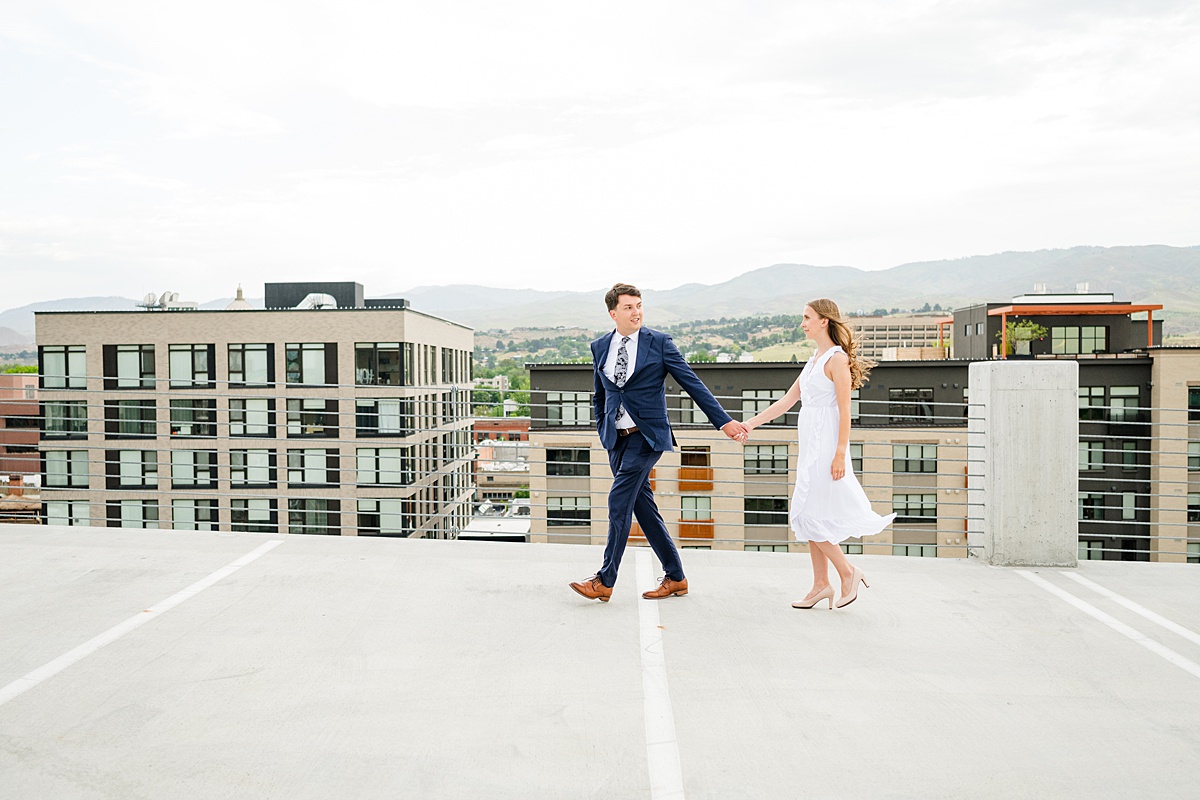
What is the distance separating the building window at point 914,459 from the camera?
168 feet

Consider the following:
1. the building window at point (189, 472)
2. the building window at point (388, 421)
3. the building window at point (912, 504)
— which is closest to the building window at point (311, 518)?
the building window at point (388, 421)

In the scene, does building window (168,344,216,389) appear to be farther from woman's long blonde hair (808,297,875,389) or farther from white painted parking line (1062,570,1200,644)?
white painted parking line (1062,570,1200,644)

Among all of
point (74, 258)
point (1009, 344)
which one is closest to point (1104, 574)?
point (1009, 344)

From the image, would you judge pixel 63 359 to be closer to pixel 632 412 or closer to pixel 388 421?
pixel 388 421

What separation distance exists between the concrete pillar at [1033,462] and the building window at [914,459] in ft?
152

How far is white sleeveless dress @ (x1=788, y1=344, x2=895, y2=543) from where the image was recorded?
17.8 ft

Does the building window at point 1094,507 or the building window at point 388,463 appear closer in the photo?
the building window at point 1094,507

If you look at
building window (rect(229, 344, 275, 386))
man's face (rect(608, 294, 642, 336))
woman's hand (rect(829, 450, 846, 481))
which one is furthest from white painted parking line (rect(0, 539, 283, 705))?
building window (rect(229, 344, 275, 386))

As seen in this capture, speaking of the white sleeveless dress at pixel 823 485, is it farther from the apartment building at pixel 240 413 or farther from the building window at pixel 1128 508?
the building window at pixel 1128 508

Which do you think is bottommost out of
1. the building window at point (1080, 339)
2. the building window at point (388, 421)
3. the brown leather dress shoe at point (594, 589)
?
the building window at point (388, 421)

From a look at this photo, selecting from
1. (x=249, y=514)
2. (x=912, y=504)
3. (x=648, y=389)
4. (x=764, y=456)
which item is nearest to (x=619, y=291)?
(x=648, y=389)

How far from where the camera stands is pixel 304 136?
125 m

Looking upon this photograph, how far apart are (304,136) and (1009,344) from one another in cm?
9683

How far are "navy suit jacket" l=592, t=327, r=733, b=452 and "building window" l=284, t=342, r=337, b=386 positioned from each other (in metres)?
54.4
